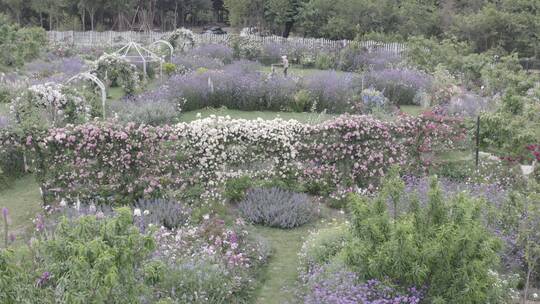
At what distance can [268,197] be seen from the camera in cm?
891

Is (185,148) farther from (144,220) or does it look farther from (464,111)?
(464,111)

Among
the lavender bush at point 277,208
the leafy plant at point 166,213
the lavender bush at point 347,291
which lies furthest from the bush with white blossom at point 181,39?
the lavender bush at point 347,291

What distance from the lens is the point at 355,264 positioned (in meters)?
5.68

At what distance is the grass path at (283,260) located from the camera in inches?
263

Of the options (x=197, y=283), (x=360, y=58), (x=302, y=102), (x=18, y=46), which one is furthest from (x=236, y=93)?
(x=18, y=46)

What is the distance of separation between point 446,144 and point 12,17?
132 feet

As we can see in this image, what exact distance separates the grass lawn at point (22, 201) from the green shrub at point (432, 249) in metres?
5.23

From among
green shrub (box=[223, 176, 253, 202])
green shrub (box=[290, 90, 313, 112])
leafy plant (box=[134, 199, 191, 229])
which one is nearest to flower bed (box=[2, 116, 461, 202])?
green shrub (box=[223, 176, 253, 202])

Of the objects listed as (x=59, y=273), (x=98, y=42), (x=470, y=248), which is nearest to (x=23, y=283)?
(x=59, y=273)

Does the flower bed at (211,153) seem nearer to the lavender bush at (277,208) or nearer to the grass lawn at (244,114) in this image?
the lavender bush at (277,208)

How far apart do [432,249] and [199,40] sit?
2614 cm

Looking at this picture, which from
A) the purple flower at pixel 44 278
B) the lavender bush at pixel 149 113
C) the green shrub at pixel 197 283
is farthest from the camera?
the lavender bush at pixel 149 113

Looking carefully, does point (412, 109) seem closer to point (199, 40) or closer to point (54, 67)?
point (54, 67)

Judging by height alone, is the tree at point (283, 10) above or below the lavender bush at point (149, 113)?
above
